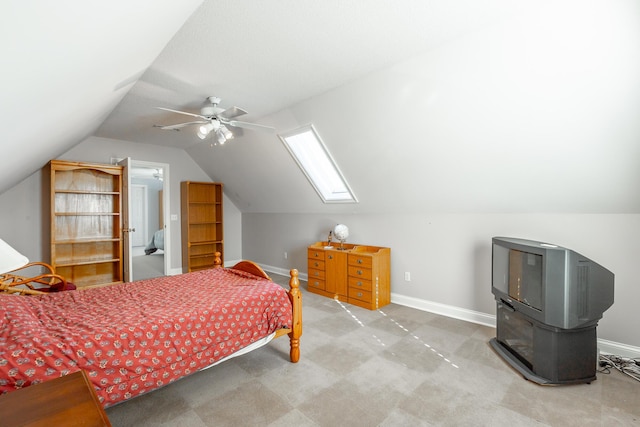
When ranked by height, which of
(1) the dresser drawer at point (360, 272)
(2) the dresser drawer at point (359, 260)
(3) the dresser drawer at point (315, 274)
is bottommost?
(3) the dresser drawer at point (315, 274)

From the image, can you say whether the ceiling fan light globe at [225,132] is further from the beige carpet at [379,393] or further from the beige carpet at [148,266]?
the beige carpet at [148,266]

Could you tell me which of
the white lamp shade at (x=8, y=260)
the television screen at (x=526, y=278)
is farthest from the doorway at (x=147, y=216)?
the television screen at (x=526, y=278)

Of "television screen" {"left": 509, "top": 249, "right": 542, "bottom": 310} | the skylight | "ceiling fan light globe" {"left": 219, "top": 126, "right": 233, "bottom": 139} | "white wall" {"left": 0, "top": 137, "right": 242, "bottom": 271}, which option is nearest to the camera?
"television screen" {"left": 509, "top": 249, "right": 542, "bottom": 310}

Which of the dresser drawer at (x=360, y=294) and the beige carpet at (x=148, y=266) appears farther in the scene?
the beige carpet at (x=148, y=266)

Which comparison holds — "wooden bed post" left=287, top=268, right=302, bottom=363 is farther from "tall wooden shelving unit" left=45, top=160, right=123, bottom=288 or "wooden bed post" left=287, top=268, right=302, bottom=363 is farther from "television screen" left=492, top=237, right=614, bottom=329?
"tall wooden shelving unit" left=45, top=160, right=123, bottom=288

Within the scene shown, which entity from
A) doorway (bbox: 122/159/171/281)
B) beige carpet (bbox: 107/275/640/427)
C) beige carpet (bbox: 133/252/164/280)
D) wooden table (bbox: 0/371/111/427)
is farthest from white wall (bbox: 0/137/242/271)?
wooden table (bbox: 0/371/111/427)

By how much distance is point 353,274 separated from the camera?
3.88 metres

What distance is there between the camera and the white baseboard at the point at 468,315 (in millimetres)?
2410

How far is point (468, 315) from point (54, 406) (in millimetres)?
3498

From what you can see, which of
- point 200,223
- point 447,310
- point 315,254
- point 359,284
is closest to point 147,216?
point 200,223

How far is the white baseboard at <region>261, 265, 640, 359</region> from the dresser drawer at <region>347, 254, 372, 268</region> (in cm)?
64

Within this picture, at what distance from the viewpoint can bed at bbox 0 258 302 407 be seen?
4.70 ft

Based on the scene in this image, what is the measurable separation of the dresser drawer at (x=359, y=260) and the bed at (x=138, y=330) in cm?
148

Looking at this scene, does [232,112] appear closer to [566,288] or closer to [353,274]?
[353,274]
